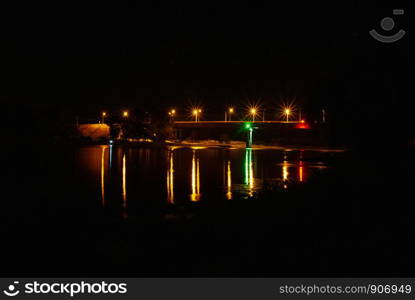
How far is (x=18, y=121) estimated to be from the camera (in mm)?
85188

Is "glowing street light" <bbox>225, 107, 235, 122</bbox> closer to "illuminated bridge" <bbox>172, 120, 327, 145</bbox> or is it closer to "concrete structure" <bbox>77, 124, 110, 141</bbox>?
"illuminated bridge" <bbox>172, 120, 327, 145</bbox>

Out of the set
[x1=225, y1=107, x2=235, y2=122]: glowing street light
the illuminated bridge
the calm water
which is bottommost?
the calm water

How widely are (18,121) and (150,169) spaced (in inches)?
2457

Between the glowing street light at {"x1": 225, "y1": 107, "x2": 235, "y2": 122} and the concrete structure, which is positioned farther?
the concrete structure

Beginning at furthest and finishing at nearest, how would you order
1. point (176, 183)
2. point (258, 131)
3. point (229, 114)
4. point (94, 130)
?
point (94, 130) < point (229, 114) < point (258, 131) < point (176, 183)

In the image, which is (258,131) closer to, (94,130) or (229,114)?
(229,114)

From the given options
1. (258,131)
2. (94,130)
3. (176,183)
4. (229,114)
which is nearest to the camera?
(176,183)

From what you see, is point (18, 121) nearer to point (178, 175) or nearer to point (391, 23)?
point (178, 175)

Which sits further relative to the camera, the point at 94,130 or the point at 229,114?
the point at 94,130

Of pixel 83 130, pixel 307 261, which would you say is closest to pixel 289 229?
pixel 307 261

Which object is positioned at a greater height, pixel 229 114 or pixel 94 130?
pixel 229 114

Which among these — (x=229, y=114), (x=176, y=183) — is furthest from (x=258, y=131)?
(x=176, y=183)

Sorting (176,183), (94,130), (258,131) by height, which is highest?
(94,130)

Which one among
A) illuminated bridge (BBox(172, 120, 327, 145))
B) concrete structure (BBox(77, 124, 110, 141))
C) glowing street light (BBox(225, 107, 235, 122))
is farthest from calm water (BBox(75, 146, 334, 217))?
concrete structure (BBox(77, 124, 110, 141))
